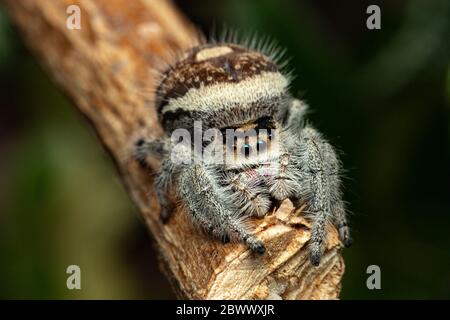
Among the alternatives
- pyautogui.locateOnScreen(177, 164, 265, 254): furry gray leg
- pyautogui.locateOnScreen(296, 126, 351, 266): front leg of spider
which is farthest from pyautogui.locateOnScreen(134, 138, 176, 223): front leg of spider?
pyautogui.locateOnScreen(296, 126, 351, 266): front leg of spider

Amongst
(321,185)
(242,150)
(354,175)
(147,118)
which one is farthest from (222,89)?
(354,175)

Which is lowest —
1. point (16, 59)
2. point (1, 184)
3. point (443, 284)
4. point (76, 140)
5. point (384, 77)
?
point (443, 284)

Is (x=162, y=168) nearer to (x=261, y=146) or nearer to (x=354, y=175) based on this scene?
(x=261, y=146)

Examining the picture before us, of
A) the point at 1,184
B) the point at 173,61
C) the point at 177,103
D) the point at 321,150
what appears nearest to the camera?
the point at 321,150

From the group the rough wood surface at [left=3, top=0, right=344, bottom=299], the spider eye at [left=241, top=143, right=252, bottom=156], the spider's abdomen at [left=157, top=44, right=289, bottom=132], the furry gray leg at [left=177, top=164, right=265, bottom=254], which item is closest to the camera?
the rough wood surface at [left=3, top=0, right=344, bottom=299]

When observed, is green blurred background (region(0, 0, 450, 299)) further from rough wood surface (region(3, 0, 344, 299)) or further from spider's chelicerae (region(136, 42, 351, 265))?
spider's chelicerae (region(136, 42, 351, 265))

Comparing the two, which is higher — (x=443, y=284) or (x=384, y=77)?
(x=384, y=77)

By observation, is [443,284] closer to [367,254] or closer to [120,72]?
[367,254]

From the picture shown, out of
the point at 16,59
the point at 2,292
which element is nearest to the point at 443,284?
the point at 2,292

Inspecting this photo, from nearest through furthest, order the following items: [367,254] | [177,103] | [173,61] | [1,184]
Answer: [177,103], [173,61], [367,254], [1,184]
